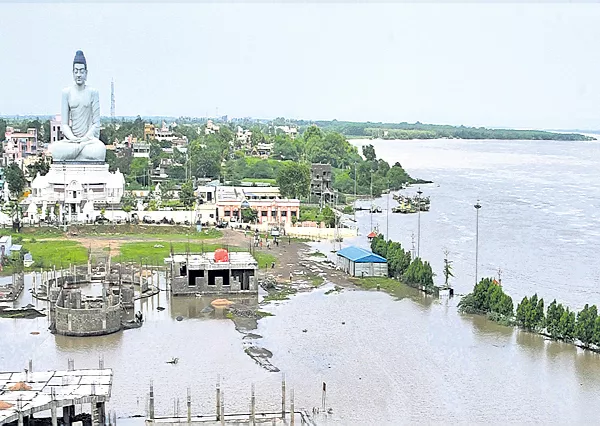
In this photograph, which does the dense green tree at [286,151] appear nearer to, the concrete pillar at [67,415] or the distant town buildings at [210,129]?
the distant town buildings at [210,129]

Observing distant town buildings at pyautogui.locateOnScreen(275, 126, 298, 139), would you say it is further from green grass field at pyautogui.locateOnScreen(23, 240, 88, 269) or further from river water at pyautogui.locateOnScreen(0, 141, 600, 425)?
river water at pyautogui.locateOnScreen(0, 141, 600, 425)

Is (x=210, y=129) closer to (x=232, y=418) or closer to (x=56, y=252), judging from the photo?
(x=56, y=252)

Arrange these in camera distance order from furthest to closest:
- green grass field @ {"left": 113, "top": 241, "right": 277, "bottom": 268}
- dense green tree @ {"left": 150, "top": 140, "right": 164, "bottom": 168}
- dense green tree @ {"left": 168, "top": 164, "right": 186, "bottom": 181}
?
dense green tree @ {"left": 150, "top": 140, "right": 164, "bottom": 168}
dense green tree @ {"left": 168, "top": 164, "right": 186, "bottom": 181}
green grass field @ {"left": 113, "top": 241, "right": 277, "bottom": 268}

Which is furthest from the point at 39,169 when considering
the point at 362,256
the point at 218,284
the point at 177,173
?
the point at 218,284

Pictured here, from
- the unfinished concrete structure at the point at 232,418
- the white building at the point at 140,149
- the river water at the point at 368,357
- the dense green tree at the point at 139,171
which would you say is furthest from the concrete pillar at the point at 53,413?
the white building at the point at 140,149

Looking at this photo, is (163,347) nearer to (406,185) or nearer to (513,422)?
(513,422)

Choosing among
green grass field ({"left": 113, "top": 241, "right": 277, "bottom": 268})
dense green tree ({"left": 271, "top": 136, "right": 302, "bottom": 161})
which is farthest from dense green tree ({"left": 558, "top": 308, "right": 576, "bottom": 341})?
dense green tree ({"left": 271, "top": 136, "right": 302, "bottom": 161})
